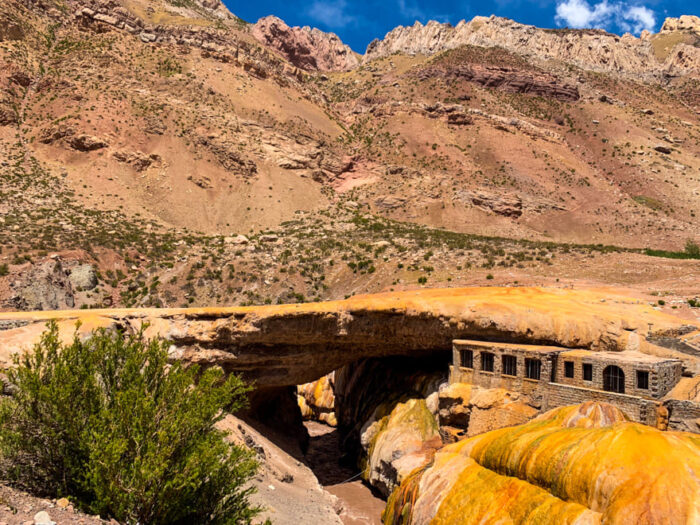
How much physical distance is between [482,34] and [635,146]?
56.0 meters

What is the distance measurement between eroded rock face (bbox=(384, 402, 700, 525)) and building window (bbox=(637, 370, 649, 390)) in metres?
1.58

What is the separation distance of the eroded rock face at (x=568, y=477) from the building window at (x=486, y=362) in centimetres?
376

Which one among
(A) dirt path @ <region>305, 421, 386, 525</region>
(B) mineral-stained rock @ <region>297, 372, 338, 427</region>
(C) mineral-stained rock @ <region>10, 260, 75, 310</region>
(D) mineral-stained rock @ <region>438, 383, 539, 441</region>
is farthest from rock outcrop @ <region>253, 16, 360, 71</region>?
(D) mineral-stained rock @ <region>438, 383, 539, 441</region>

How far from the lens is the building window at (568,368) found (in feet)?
57.5

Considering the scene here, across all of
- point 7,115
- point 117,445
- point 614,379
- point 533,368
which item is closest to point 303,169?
point 7,115

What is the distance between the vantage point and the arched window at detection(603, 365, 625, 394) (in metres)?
16.2

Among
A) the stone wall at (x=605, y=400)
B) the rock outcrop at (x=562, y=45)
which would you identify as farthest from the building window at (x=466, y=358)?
the rock outcrop at (x=562, y=45)

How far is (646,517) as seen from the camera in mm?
9320

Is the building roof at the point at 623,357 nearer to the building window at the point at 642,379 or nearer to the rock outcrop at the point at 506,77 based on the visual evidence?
the building window at the point at 642,379

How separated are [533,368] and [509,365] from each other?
1.14 metres

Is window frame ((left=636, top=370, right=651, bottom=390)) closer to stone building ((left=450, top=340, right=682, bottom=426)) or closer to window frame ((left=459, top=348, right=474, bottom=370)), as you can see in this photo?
stone building ((left=450, top=340, right=682, bottom=426))

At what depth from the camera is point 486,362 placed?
2020 centimetres

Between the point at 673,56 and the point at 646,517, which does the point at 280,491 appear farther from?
the point at 673,56

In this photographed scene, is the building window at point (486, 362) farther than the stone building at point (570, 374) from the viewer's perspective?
Yes
